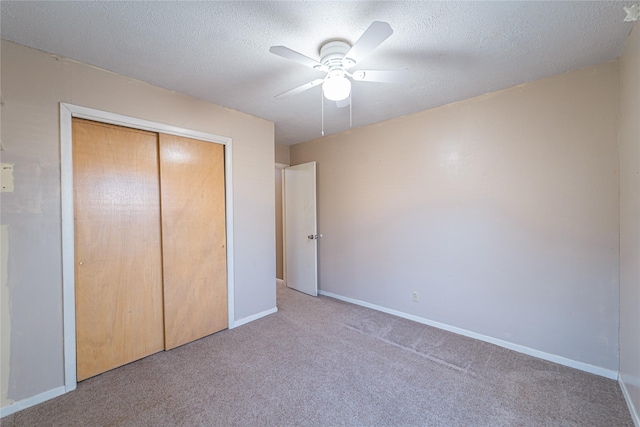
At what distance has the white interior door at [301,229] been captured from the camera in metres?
3.93

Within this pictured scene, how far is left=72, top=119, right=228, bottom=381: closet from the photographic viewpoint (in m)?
2.04

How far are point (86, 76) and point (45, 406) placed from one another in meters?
2.33

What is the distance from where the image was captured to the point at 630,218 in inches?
66.9

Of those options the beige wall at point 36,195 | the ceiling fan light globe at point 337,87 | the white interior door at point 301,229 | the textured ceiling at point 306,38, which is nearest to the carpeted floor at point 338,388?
the beige wall at point 36,195

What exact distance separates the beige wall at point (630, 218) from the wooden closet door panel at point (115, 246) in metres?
3.50

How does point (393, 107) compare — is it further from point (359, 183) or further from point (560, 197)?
point (560, 197)

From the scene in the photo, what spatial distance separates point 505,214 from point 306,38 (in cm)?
226

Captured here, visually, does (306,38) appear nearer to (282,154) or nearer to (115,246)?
(115,246)

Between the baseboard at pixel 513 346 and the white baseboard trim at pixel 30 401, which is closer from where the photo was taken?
A: the white baseboard trim at pixel 30 401

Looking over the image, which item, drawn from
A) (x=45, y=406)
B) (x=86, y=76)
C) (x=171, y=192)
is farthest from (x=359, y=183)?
(x=45, y=406)

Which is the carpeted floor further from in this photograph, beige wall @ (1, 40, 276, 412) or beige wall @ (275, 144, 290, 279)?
beige wall @ (275, 144, 290, 279)

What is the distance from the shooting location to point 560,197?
216 cm

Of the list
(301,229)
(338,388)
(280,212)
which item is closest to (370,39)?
(338,388)

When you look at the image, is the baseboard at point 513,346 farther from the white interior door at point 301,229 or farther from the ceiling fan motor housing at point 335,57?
the ceiling fan motor housing at point 335,57
